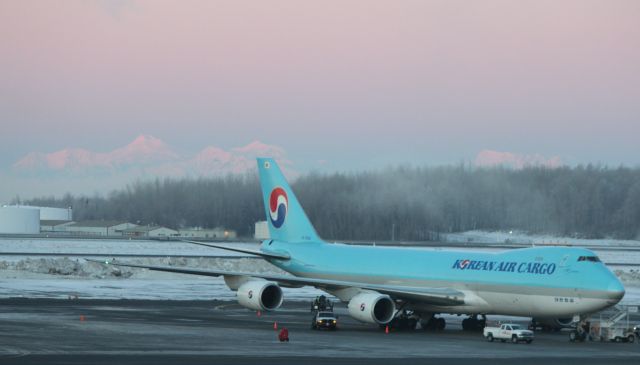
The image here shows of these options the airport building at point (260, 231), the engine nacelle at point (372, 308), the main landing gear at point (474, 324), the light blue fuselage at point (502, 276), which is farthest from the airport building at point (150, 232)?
the engine nacelle at point (372, 308)

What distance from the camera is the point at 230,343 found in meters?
33.0

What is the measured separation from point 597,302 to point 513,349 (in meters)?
4.38

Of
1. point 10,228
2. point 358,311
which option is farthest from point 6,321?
point 10,228

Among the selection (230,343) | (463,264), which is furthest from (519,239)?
(230,343)

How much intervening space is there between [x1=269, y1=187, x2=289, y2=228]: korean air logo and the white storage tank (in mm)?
140637

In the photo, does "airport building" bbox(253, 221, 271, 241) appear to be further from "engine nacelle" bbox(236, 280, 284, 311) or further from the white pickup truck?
the white pickup truck

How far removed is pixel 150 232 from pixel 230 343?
127 meters

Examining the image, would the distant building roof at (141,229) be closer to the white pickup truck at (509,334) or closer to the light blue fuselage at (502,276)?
the light blue fuselage at (502,276)

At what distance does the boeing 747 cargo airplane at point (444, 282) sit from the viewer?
36625mm

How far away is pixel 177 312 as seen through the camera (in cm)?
4634

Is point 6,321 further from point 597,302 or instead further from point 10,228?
point 10,228

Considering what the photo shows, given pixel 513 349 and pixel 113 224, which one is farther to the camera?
pixel 113 224

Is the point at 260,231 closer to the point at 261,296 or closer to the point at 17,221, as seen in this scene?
the point at 261,296

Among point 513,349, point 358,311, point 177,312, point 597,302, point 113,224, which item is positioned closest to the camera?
point 513,349
